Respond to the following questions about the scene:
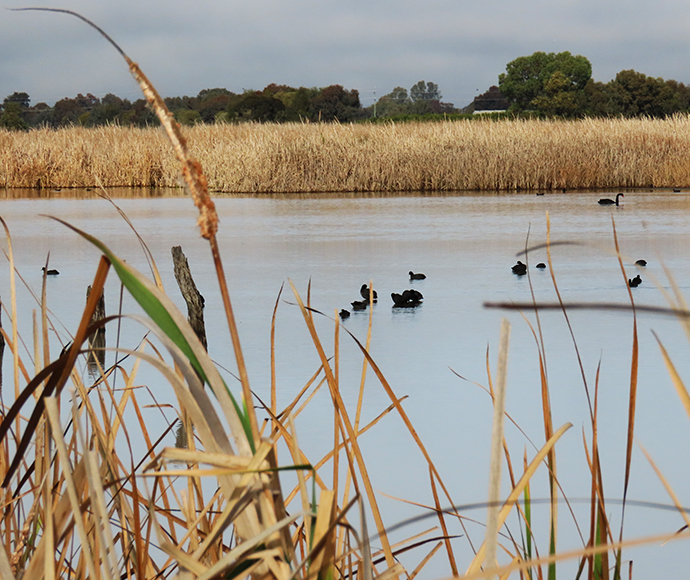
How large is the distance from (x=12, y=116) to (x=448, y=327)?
1619 inches

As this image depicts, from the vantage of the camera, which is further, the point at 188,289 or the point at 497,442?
the point at 188,289

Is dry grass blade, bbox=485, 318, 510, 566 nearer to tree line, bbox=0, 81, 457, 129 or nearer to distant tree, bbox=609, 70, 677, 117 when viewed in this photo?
tree line, bbox=0, 81, 457, 129

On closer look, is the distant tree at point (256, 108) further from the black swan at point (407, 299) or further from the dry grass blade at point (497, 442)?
the dry grass blade at point (497, 442)

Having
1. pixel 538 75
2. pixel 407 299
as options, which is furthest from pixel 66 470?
pixel 538 75

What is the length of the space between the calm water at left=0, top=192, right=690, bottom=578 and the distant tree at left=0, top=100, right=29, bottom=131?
3276 cm

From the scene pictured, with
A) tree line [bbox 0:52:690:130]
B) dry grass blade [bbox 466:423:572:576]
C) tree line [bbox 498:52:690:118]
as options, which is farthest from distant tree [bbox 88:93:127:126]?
dry grass blade [bbox 466:423:572:576]

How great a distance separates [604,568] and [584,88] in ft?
202

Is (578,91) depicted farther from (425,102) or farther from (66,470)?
(66,470)

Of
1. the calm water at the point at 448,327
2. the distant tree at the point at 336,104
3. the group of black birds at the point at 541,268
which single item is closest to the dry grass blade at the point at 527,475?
the calm water at the point at 448,327

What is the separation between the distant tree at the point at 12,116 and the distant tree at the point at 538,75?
3239 cm

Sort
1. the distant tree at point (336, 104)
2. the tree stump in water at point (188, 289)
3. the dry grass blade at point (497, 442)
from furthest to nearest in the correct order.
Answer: the distant tree at point (336, 104)
the tree stump in water at point (188, 289)
the dry grass blade at point (497, 442)

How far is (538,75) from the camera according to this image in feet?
206

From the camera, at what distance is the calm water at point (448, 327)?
6.46 feet

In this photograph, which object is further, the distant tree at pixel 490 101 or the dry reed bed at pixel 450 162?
the distant tree at pixel 490 101
